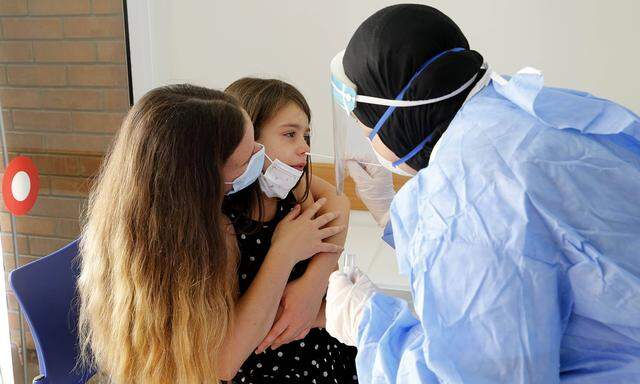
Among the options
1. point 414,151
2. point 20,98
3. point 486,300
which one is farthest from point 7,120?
point 486,300

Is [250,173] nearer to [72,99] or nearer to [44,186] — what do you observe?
[44,186]

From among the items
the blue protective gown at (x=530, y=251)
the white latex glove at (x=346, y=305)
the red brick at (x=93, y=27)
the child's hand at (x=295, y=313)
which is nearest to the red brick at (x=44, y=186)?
the red brick at (x=93, y=27)

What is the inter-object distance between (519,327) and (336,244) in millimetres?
846

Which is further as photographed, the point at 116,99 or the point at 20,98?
the point at 116,99

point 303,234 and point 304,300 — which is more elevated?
point 303,234

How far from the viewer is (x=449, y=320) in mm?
879

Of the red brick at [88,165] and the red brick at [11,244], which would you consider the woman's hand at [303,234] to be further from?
the red brick at [88,165]

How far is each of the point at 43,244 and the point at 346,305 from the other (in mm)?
1624

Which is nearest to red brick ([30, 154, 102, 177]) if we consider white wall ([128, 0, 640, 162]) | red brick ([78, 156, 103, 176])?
red brick ([78, 156, 103, 176])

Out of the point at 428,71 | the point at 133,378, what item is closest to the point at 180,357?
the point at 133,378

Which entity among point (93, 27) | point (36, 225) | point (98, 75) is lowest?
point (36, 225)

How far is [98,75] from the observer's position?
2.67m

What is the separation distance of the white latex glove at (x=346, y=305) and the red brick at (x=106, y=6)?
1.92m

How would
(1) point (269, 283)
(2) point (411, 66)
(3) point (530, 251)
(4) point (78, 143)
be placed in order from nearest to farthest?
(3) point (530, 251) → (2) point (411, 66) → (1) point (269, 283) → (4) point (78, 143)
